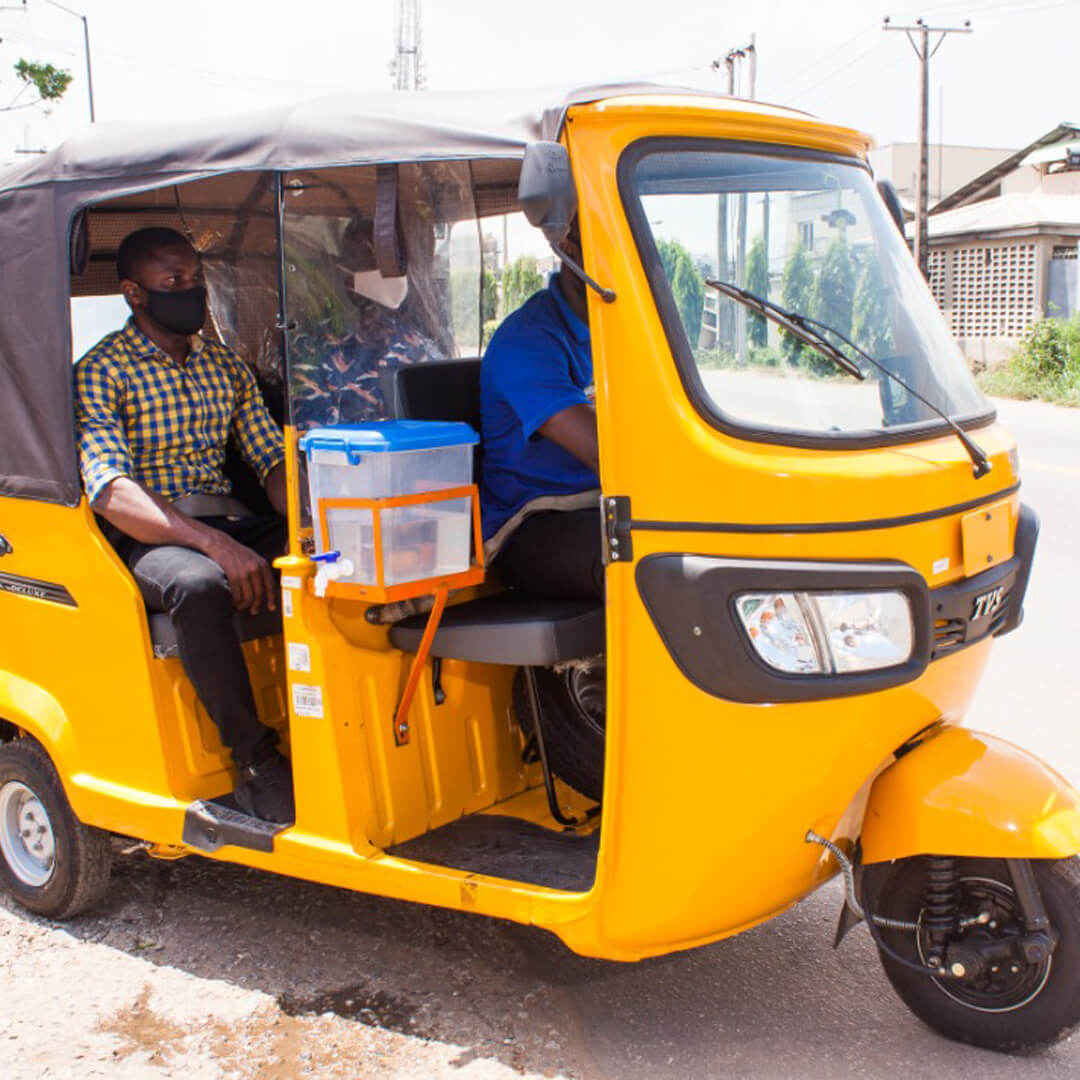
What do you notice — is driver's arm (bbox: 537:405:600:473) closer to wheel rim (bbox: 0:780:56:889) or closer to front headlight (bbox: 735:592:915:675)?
front headlight (bbox: 735:592:915:675)

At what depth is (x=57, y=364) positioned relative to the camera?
3.71 metres

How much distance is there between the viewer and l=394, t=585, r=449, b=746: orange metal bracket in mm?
3299

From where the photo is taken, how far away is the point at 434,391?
3.84 meters

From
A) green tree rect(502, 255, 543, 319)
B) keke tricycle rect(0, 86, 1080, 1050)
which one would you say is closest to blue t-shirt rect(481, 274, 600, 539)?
keke tricycle rect(0, 86, 1080, 1050)

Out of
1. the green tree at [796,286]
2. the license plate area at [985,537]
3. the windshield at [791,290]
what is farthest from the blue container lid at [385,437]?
the license plate area at [985,537]

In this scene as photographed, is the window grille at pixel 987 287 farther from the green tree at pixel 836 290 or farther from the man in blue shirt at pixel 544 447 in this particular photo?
the man in blue shirt at pixel 544 447

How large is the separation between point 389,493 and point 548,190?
0.85 metres

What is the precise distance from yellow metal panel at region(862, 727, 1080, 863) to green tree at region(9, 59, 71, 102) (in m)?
16.9

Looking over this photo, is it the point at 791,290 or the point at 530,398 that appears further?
the point at 530,398

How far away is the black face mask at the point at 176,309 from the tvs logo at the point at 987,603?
7.88ft

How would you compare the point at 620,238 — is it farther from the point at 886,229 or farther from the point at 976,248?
the point at 976,248

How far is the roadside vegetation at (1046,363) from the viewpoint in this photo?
21812 millimetres

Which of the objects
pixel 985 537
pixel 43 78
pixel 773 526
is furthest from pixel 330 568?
pixel 43 78

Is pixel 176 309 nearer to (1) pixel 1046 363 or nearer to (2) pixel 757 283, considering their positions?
(2) pixel 757 283
